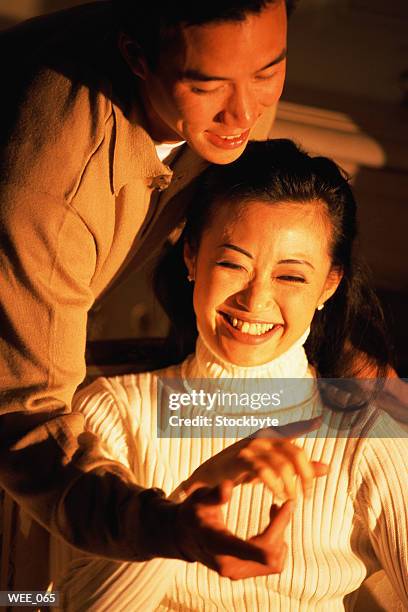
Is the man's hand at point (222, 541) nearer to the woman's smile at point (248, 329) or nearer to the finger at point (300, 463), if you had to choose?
the finger at point (300, 463)

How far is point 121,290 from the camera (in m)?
1.69

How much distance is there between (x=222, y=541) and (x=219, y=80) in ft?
1.28

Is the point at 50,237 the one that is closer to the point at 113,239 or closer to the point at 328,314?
the point at 113,239

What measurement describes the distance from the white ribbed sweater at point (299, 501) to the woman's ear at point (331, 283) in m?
0.07

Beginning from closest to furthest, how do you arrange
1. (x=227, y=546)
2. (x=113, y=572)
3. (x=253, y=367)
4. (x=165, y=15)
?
(x=227, y=546)
(x=165, y=15)
(x=113, y=572)
(x=253, y=367)

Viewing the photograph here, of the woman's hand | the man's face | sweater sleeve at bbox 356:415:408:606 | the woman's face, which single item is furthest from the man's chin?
sweater sleeve at bbox 356:415:408:606

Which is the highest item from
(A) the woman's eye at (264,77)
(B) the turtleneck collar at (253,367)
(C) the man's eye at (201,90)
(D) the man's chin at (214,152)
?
(A) the woman's eye at (264,77)

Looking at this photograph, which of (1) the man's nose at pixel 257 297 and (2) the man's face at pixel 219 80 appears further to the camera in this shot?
(1) the man's nose at pixel 257 297

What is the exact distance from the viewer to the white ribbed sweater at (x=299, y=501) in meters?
1.04

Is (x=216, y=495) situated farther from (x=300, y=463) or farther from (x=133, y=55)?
(x=133, y=55)

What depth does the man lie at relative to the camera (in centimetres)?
77

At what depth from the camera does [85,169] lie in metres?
0.86

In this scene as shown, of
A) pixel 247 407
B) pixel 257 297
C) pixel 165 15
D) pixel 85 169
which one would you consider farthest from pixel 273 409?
pixel 165 15

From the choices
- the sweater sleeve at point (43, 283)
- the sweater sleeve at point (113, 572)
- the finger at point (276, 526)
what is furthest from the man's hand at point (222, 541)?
the sweater sleeve at point (113, 572)
